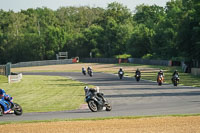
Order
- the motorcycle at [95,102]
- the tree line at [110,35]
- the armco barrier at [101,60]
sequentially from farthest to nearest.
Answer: the armco barrier at [101,60], the tree line at [110,35], the motorcycle at [95,102]

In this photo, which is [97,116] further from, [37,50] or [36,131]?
[37,50]

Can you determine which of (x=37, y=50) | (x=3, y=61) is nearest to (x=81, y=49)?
(x=37, y=50)

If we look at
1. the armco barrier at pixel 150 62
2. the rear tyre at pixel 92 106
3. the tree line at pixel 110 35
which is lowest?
the rear tyre at pixel 92 106

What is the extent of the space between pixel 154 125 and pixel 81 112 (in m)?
5.99

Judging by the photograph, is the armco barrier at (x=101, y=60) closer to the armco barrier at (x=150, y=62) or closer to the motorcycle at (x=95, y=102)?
the armco barrier at (x=150, y=62)

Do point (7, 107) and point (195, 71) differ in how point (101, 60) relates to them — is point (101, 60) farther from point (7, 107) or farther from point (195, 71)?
point (7, 107)

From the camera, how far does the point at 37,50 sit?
127375 millimetres

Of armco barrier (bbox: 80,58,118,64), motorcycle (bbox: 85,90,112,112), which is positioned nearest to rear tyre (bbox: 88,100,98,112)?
motorcycle (bbox: 85,90,112,112)

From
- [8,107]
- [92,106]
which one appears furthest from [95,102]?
[8,107]

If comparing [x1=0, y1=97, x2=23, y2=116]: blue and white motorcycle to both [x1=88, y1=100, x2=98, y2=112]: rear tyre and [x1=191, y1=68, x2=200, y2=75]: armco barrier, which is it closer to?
[x1=88, y1=100, x2=98, y2=112]: rear tyre

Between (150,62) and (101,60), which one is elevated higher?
(101,60)

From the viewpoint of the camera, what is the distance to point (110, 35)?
125 metres

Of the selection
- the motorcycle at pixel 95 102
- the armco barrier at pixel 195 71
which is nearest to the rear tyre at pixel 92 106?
the motorcycle at pixel 95 102

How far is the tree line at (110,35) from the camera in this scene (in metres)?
72.5
